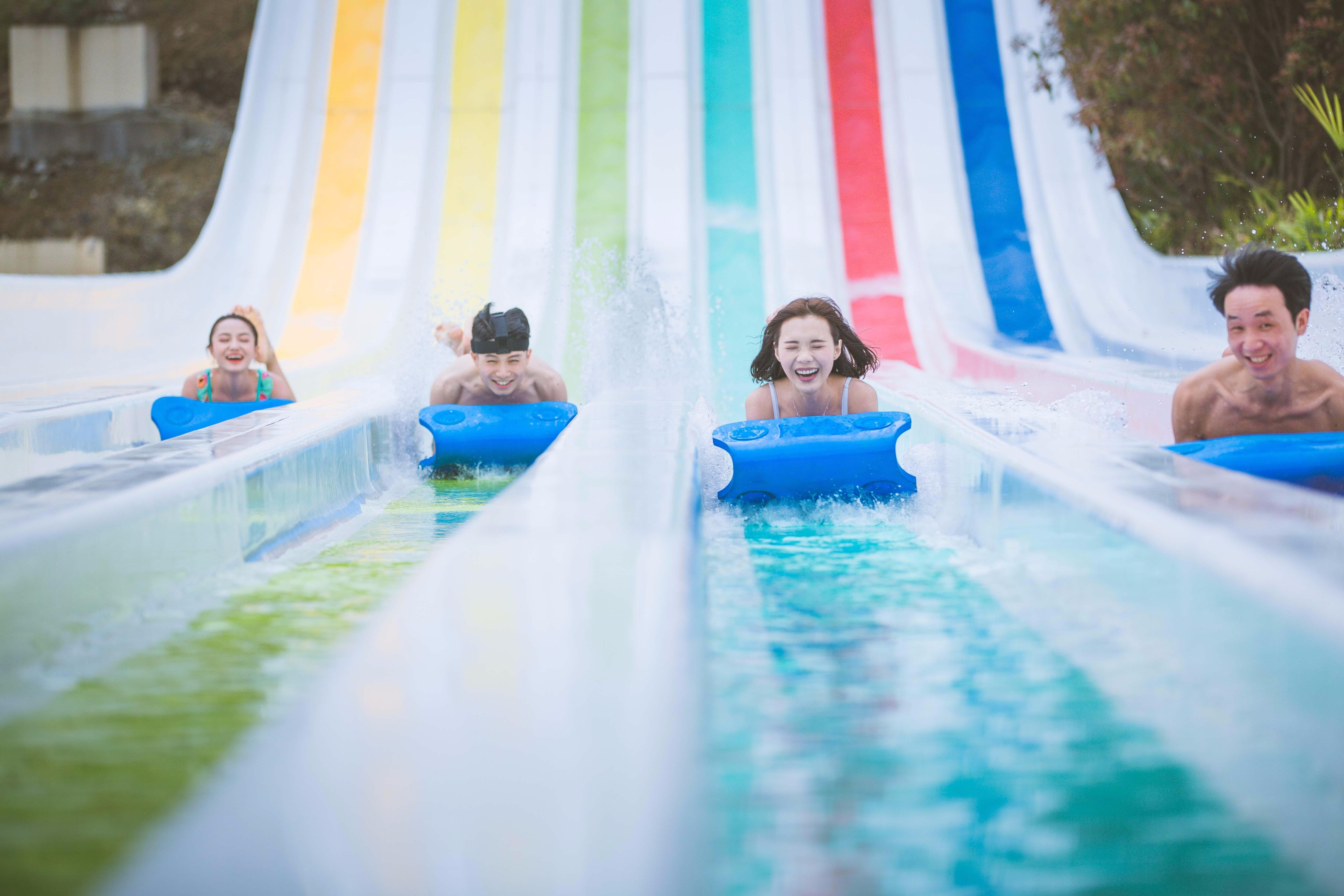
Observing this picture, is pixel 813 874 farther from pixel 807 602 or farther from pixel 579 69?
pixel 579 69

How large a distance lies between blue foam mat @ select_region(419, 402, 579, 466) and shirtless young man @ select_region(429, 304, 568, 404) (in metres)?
0.12

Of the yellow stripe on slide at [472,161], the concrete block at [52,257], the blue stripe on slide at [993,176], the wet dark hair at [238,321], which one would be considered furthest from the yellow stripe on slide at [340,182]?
the concrete block at [52,257]

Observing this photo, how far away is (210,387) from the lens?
3.92 m

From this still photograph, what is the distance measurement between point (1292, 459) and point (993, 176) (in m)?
4.68

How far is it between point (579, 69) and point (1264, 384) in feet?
18.6

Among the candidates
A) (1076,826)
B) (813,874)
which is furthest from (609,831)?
(1076,826)

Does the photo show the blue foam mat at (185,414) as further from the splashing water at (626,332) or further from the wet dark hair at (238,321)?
the splashing water at (626,332)

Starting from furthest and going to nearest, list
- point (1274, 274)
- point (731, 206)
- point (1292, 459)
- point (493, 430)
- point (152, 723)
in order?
point (731, 206)
point (493, 430)
point (1274, 274)
point (1292, 459)
point (152, 723)

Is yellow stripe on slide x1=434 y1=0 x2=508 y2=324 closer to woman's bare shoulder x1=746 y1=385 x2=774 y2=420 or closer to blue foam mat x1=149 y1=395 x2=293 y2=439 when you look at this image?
blue foam mat x1=149 y1=395 x2=293 y2=439

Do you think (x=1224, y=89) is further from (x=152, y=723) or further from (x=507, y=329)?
(x=152, y=723)

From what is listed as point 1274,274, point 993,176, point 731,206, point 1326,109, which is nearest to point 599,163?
point 731,206

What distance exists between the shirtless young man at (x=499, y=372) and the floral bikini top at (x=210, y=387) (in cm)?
66

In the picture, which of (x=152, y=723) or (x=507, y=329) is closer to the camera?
(x=152, y=723)

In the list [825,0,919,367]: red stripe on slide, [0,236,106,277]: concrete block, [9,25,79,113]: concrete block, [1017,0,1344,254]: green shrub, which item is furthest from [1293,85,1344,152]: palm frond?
[9,25,79,113]: concrete block
